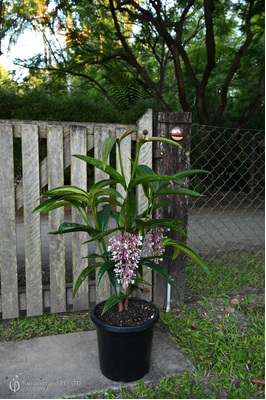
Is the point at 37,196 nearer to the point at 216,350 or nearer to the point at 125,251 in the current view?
the point at 125,251

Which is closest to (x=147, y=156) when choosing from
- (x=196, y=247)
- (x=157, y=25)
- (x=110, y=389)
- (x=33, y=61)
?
(x=110, y=389)

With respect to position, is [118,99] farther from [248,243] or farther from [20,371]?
[20,371]

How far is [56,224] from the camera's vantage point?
2.43 metres

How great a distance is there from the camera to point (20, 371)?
6.20 feet

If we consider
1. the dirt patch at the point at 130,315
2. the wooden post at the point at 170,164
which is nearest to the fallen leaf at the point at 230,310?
the wooden post at the point at 170,164

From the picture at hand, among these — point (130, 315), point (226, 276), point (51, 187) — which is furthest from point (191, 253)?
point (226, 276)

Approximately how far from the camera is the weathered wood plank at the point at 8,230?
7.50 ft

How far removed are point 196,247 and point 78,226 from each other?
302 centimetres

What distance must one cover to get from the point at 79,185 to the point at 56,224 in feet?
1.10

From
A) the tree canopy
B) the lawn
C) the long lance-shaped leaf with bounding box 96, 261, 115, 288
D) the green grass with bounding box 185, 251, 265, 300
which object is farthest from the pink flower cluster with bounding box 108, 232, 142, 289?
the tree canopy

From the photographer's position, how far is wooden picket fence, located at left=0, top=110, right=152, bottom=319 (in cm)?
232

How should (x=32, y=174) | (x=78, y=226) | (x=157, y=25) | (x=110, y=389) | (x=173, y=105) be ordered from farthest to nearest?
(x=173, y=105) < (x=157, y=25) < (x=32, y=174) < (x=78, y=226) < (x=110, y=389)

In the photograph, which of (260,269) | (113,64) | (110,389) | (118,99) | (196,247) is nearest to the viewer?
(110,389)

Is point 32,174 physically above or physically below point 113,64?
below
